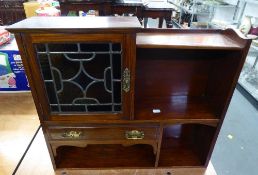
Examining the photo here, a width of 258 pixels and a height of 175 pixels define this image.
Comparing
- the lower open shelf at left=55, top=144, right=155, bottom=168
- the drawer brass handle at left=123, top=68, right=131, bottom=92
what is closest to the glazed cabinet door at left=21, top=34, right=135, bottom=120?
the drawer brass handle at left=123, top=68, right=131, bottom=92

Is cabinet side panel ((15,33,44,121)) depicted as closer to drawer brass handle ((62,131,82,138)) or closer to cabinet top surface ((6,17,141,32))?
cabinet top surface ((6,17,141,32))

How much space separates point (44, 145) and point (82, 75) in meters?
0.62

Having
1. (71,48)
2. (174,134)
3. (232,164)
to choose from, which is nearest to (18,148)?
(71,48)

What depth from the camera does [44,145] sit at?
1.15 metres

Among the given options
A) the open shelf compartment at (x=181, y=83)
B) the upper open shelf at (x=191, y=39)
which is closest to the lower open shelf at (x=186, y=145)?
the open shelf compartment at (x=181, y=83)

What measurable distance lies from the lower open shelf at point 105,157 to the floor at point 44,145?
4 centimetres

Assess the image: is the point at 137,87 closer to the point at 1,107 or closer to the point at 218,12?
the point at 1,107

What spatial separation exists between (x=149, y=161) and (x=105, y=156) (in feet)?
0.81

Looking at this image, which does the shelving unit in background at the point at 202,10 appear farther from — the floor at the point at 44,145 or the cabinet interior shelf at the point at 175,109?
the cabinet interior shelf at the point at 175,109

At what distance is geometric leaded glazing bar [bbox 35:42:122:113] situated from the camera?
71cm

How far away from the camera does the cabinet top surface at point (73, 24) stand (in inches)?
25.3

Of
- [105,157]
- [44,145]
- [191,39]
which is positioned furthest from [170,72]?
[44,145]

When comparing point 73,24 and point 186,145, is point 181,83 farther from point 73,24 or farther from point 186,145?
point 73,24

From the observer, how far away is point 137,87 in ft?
3.28
